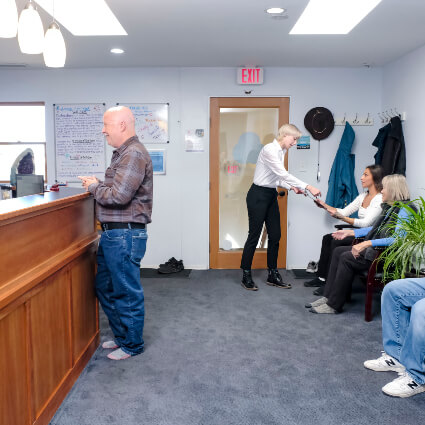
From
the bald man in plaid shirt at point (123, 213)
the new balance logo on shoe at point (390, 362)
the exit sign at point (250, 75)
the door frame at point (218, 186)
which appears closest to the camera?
the bald man in plaid shirt at point (123, 213)

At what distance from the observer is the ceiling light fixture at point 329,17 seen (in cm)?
342

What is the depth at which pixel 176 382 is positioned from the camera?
258 cm

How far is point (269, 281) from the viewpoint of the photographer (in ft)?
15.1

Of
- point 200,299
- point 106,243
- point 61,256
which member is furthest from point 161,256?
point 61,256

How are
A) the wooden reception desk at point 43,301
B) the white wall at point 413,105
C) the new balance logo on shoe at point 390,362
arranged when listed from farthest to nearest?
the white wall at point 413,105, the new balance logo on shoe at point 390,362, the wooden reception desk at point 43,301

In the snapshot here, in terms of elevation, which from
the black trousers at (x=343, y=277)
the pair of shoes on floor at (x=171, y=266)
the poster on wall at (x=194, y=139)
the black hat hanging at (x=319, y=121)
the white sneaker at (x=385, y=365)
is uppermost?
the black hat hanging at (x=319, y=121)

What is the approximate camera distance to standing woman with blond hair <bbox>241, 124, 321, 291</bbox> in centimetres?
422

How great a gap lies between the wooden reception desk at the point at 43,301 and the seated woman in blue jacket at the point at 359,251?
1.94 m

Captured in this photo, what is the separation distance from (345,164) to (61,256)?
362 centimetres

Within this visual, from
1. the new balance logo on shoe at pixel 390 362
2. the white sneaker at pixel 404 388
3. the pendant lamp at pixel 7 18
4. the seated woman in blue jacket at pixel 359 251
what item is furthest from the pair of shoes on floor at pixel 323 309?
the pendant lamp at pixel 7 18

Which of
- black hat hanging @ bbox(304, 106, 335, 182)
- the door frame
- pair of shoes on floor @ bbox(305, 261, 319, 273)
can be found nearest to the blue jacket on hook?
black hat hanging @ bbox(304, 106, 335, 182)

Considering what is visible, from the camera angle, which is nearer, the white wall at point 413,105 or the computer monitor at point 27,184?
the computer monitor at point 27,184

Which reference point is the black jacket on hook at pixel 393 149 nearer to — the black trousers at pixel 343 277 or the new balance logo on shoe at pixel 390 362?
the black trousers at pixel 343 277

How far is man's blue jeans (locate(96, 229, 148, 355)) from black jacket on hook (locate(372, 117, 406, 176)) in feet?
9.43
